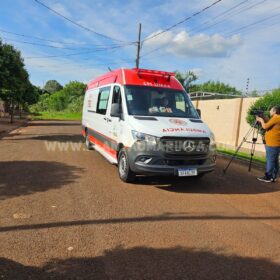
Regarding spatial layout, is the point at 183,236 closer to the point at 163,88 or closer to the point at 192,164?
the point at 192,164

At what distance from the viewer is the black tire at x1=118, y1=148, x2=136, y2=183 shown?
22.9 feet

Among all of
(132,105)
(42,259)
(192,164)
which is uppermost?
(132,105)

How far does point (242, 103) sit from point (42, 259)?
48.5ft

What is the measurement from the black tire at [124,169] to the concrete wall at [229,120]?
9141 mm

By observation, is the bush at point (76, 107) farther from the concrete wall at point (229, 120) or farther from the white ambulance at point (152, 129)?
the white ambulance at point (152, 129)

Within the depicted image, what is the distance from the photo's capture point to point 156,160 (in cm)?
649

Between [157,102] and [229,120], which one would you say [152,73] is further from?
[229,120]

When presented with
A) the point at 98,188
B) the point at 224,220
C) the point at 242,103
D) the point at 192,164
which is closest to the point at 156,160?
the point at 192,164

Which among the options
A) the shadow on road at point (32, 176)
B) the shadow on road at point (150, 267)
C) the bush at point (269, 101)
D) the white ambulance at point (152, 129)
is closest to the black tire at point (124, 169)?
the white ambulance at point (152, 129)

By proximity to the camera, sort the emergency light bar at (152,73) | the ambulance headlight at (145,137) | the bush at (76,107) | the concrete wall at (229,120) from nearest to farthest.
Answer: the ambulance headlight at (145,137)
the emergency light bar at (152,73)
the concrete wall at (229,120)
the bush at (76,107)

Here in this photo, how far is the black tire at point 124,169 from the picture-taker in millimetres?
6965

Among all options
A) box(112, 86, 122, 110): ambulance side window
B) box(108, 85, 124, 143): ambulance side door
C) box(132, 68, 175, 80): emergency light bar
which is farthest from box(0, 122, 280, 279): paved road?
box(132, 68, 175, 80): emergency light bar

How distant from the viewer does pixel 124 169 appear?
7199mm

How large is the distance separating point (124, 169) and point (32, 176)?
2133 millimetres
